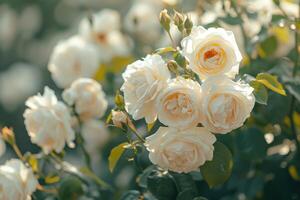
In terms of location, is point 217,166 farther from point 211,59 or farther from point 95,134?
point 95,134

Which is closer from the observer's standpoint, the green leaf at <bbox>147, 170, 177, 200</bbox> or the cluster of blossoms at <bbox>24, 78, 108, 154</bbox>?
the green leaf at <bbox>147, 170, 177, 200</bbox>

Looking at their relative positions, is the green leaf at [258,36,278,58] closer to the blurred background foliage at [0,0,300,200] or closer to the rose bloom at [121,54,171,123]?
the blurred background foliage at [0,0,300,200]

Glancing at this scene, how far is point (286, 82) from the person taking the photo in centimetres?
150

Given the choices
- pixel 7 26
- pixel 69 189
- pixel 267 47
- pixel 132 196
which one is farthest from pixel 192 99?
pixel 7 26

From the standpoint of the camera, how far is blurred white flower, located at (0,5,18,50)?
10.3 feet

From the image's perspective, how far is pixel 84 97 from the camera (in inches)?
62.4

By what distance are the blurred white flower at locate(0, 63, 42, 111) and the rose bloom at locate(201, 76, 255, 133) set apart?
1.75 meters

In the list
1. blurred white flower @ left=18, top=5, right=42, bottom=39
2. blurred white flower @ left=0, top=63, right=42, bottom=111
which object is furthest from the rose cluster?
blurred white flower @ left=18, top=5, right=42, bottom=39

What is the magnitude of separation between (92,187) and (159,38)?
0.77 metres

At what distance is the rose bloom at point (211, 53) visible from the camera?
1199 mm

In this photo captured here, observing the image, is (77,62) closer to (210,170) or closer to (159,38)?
(159,38)

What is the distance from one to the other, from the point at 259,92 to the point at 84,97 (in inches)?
17.2

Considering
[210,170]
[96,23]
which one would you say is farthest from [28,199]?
[96,23]

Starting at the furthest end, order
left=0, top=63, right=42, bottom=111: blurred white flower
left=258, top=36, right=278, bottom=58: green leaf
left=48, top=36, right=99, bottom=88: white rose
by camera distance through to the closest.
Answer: left=0, top=63, right=42, bottom=111: blurred white flower < left=48, top=36, right=99, bottom=88: white rose < left=258, top=36, right=278, bottom=58: green leaf
